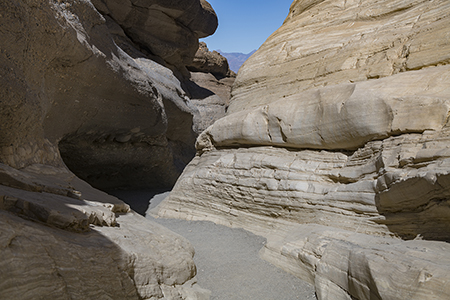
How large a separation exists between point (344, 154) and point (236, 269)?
6.14ft

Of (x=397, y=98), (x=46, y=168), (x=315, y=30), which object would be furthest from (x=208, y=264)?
(x=315, y=30)

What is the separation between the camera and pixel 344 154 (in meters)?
3.75

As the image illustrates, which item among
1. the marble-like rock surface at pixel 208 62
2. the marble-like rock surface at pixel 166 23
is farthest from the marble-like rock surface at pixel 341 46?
the marble-like rock surface at pixel 208 62

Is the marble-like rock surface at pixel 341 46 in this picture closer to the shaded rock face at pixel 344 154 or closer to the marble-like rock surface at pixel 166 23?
the shaded rock face at pixel 344 154

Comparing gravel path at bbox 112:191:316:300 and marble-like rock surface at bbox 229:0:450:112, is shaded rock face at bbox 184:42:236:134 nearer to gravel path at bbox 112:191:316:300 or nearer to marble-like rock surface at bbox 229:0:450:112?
marble-like rock surface at bbox 229:0:450:112

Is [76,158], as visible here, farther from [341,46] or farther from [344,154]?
[341,46]

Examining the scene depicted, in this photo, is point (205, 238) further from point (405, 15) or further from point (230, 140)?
point (405, 15)

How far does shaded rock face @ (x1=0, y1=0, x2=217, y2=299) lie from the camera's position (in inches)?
72.1

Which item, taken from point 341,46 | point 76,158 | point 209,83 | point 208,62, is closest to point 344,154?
point 341,46

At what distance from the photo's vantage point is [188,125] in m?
9.11

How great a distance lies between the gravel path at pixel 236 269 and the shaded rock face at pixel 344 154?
152 millimetres

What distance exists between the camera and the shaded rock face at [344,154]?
247cm

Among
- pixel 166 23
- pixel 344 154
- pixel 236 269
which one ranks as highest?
pixel 166 23

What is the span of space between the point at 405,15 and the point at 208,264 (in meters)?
4.15
